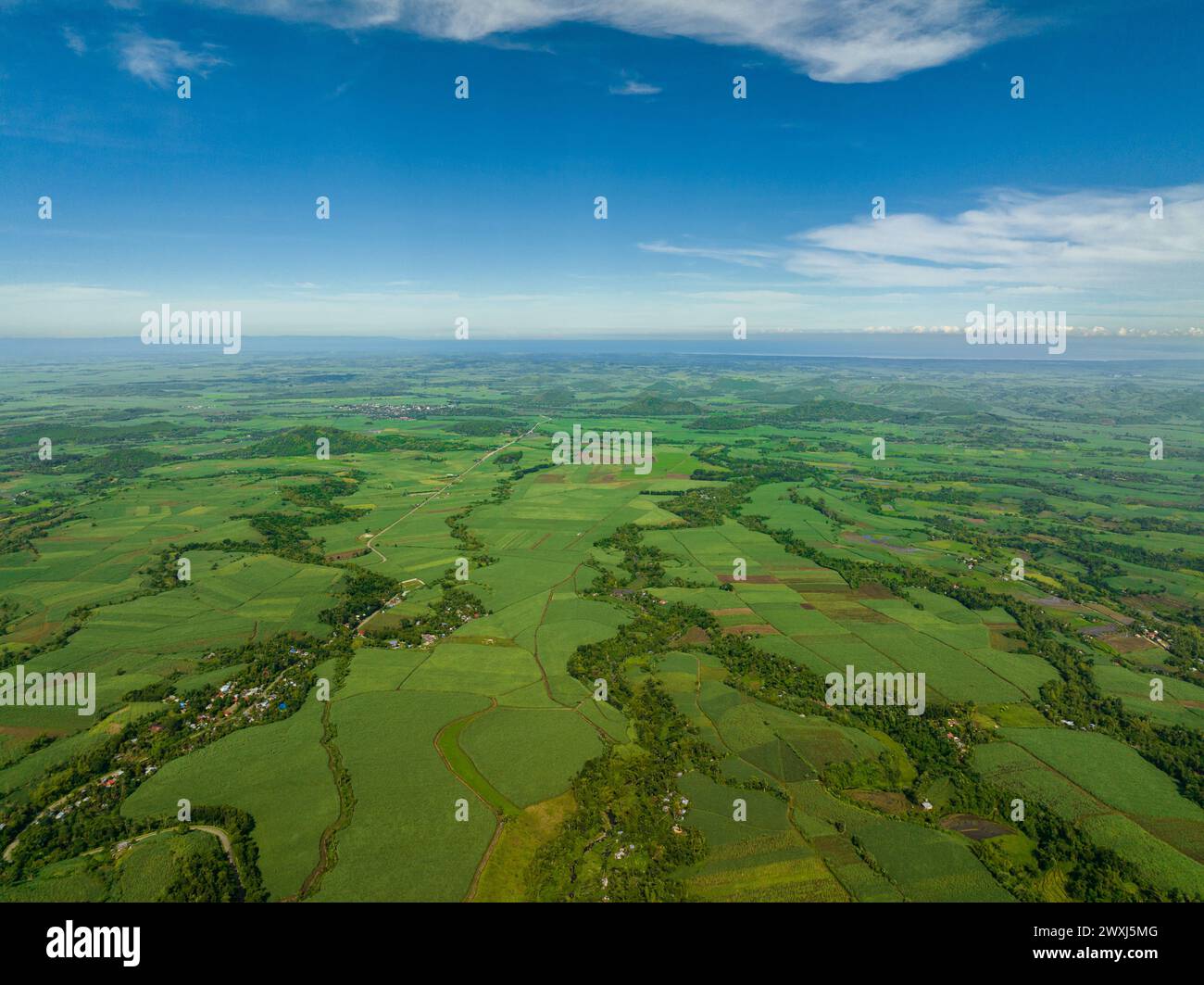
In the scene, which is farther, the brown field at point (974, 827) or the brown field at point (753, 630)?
the brown field at point (753, 630)

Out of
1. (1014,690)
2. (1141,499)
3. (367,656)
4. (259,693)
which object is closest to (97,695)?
(259,693)

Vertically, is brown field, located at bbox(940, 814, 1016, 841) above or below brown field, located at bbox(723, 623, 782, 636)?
below

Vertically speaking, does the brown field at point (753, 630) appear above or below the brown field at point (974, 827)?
above

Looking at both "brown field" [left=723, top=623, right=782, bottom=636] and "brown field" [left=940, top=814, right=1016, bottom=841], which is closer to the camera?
"brown field" [left=940, top=814, right=1016, bottom=841]

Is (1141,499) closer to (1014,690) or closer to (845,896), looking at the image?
(1014,690)

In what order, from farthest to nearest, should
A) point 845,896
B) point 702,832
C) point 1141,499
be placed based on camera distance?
point 1141,499
point 702,832
point 845,896

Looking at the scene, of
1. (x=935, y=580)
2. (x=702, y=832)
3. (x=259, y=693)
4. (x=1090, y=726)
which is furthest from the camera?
(x=935, y=580)

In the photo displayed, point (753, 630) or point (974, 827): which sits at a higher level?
point (753, 630)

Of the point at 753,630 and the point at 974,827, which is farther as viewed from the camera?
the point at 753,630

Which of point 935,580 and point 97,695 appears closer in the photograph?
point 97,695
